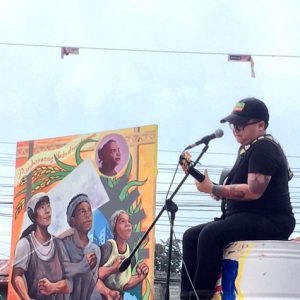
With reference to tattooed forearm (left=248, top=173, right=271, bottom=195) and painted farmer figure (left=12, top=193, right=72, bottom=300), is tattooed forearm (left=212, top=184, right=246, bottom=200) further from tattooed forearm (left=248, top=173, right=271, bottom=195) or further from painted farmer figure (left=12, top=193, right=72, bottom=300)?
painted farmer figure (left=12, top=193, right=72, bottom=300)

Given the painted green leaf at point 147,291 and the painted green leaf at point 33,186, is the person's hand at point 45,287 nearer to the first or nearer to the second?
the painted green leaf at point 33,186

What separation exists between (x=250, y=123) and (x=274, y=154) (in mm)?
206

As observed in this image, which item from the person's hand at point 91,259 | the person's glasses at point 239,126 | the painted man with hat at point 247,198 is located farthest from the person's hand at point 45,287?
the person's glasses at point 239,126

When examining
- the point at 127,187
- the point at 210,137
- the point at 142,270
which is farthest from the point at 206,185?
the point at 127,187

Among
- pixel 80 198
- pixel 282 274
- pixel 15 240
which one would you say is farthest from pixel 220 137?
pixel 15 240

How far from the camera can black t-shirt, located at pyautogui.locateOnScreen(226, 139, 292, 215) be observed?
302 centimetres

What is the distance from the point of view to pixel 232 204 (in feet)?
10.3

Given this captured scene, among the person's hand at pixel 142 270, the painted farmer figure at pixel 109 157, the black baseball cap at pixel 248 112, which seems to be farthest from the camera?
the painted farmer figure at pixel 109 157

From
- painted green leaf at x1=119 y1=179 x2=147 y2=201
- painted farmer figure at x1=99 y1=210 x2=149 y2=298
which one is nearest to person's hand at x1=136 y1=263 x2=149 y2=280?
painted farmer figure at x1=99 y1=210 x2=149 y2=298

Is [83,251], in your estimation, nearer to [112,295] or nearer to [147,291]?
[112,295]

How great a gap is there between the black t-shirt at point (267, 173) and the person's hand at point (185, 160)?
30 cm

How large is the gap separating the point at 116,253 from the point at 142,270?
1.66 ft

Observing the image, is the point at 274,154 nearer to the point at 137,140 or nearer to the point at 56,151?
the point at 137,140

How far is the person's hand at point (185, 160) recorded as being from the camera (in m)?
2.97
